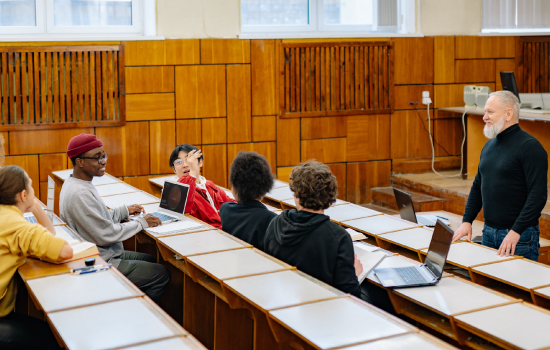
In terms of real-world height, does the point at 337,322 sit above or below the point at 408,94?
below

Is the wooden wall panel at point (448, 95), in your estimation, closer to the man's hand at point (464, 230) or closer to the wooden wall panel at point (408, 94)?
the wooden wall panel at point (408, 94)

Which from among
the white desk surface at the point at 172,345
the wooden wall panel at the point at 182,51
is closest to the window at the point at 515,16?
the wooden wall panel at the point at 182,51

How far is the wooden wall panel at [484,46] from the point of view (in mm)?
7555

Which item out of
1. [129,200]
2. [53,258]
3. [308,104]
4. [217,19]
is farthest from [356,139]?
[53,258]

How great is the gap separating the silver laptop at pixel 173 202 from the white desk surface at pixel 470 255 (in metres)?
1.58

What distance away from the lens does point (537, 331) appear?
2168mm

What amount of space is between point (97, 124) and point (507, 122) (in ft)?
14.1

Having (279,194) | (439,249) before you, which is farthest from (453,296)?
(279,194)

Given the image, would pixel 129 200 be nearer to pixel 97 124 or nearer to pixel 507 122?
pixel 97 124

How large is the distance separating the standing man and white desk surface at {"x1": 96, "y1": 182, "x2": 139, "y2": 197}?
2742 mm

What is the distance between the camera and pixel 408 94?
295 inches

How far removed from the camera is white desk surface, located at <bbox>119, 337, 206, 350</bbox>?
2045mm

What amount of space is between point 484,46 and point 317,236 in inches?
228

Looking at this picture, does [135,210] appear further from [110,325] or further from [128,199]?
[110,325]
